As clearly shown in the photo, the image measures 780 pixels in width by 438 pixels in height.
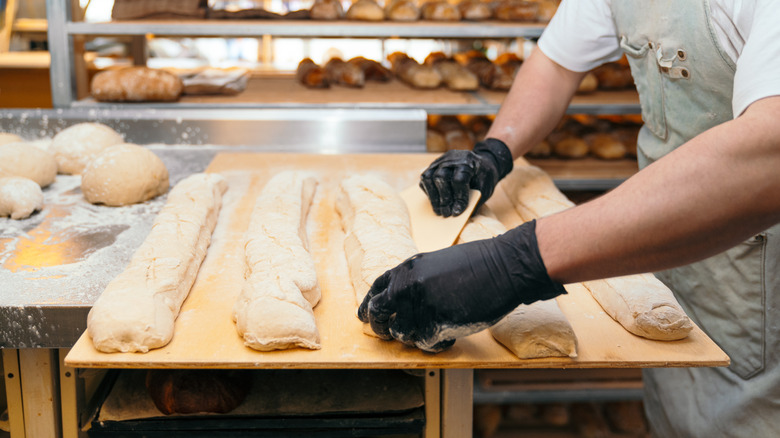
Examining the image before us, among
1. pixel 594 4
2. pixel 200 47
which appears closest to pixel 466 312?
pixel 594 4

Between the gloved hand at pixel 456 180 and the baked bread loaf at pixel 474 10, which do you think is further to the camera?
the baked bread loaf at pixel 474 10

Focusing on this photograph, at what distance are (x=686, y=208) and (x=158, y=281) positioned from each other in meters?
0.92

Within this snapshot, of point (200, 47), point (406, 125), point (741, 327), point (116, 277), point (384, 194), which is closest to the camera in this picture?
point (116, 277)

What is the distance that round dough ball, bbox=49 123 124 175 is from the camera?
2129 mm

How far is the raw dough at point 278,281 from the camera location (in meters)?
1.09

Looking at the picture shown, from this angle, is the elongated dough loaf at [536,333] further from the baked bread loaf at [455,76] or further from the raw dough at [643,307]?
the baked bread loaf at [455,76]

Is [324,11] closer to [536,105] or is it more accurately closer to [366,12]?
[366,12]

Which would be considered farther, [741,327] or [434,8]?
[434,8]

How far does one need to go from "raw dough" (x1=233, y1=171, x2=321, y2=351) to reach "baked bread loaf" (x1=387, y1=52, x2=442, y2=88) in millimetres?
1739

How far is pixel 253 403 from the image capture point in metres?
1.36

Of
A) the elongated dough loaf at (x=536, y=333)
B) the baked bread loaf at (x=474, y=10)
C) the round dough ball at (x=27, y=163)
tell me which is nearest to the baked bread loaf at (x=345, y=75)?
the baked bread loaf at (x=474, y=10)

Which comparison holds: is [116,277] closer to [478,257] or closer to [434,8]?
[478,257]

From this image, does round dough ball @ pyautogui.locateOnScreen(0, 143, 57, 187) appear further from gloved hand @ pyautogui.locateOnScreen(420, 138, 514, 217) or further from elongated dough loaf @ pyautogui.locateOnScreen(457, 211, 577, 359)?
elongated dough loaf @ pyautogui.locateOnScreen(457, 211, 577, 359)

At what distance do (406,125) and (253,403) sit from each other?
1.48 m
